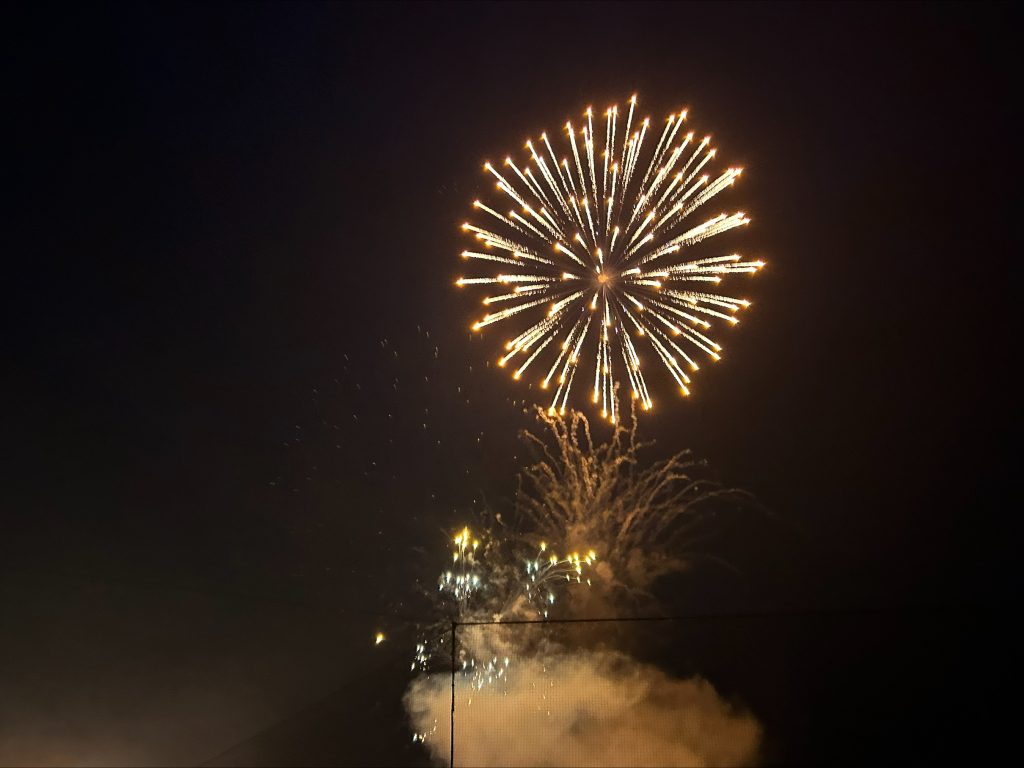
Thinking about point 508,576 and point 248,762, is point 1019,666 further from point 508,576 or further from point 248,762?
point 248,762

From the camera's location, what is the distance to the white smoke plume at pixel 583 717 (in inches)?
387

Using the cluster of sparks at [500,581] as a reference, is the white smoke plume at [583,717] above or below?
below

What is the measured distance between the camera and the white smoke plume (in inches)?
387

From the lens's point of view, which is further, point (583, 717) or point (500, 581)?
point (500, 581)

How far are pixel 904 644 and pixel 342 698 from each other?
8.28 m

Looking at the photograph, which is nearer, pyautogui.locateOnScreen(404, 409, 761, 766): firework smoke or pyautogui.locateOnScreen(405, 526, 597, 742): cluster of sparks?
pyautogui.locateOnScreen(404, 409, 761, 766): firework smoke

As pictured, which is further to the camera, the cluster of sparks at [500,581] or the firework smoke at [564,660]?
the cluster of sparks at [500,581]

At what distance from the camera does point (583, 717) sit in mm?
10312

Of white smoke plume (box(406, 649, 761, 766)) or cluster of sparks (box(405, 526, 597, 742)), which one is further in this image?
cluster of sparks (box(405, 526, 597, 742))

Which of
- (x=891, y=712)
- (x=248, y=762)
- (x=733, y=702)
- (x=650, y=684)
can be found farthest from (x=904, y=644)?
(x=248, y=762)

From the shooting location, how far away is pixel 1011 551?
1641cm

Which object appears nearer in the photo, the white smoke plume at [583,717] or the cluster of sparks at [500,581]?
the white smoke plume at [583,717]

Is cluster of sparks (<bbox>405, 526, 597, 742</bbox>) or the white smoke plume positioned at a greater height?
cluster of sparks (<bbox>405, 526, 597, 742</bbox>)

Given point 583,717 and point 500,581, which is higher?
point 500,581
